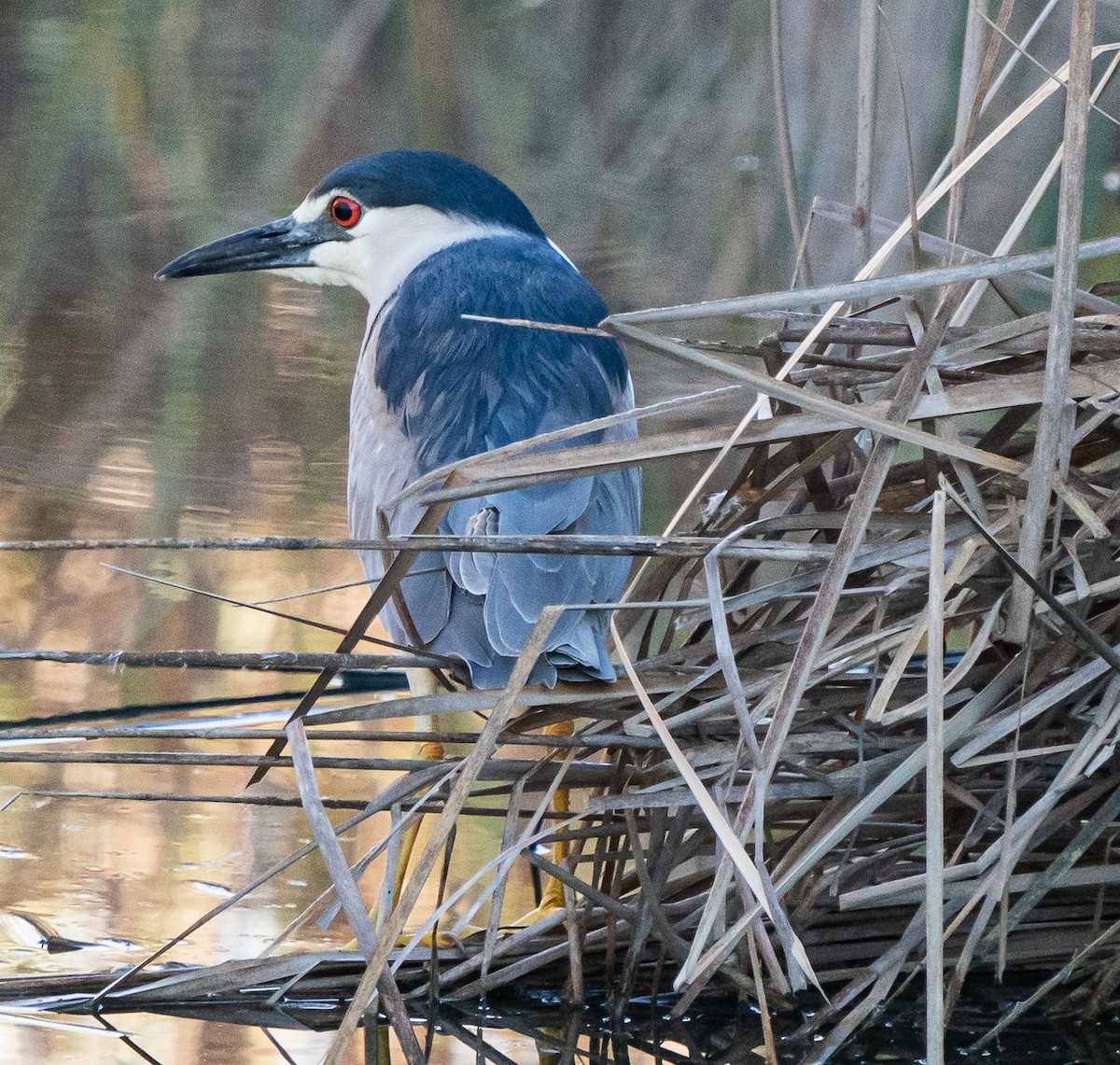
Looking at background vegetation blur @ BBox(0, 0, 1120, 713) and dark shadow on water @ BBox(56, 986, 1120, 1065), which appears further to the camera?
background vegetation blur @ BBox(0, 0, 1120, 713)

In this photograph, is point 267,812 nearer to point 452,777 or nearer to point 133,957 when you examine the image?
point 133,957

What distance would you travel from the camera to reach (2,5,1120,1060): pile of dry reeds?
106cm

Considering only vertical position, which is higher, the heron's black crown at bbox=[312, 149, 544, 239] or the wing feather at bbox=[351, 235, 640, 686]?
the heron's black crown at bbox=[312, 149, 544, 239]

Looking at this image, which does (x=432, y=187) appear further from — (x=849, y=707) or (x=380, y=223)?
(x=849, y=707)

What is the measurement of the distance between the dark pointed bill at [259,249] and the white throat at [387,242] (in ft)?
0.04

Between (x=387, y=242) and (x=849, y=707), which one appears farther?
(x=387, y=242)

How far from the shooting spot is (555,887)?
1.53m

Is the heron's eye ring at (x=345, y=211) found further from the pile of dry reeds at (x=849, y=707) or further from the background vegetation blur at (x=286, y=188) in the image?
the pile of dry reeds at (x=849, y=707)

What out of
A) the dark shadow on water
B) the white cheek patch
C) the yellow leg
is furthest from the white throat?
the dark shadow on water

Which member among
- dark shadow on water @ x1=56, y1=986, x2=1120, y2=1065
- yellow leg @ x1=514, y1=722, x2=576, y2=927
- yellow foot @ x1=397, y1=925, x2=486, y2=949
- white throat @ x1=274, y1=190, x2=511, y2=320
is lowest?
dark shadow on water @ x1=56, y1=986, x2=1120, y2=1065

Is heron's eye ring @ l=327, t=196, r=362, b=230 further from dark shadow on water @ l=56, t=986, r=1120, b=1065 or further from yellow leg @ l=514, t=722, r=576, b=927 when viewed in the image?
dark shadow on water @ l=56, t=986, r=1120, b=1065

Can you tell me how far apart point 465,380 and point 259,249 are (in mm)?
577

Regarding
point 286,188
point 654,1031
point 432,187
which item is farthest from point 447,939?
point 286,188

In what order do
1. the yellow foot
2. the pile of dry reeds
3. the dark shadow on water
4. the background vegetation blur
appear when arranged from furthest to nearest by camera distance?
the background vegetation blur < the yellow foot < the dark shadow on water < the pile of dry reeds
